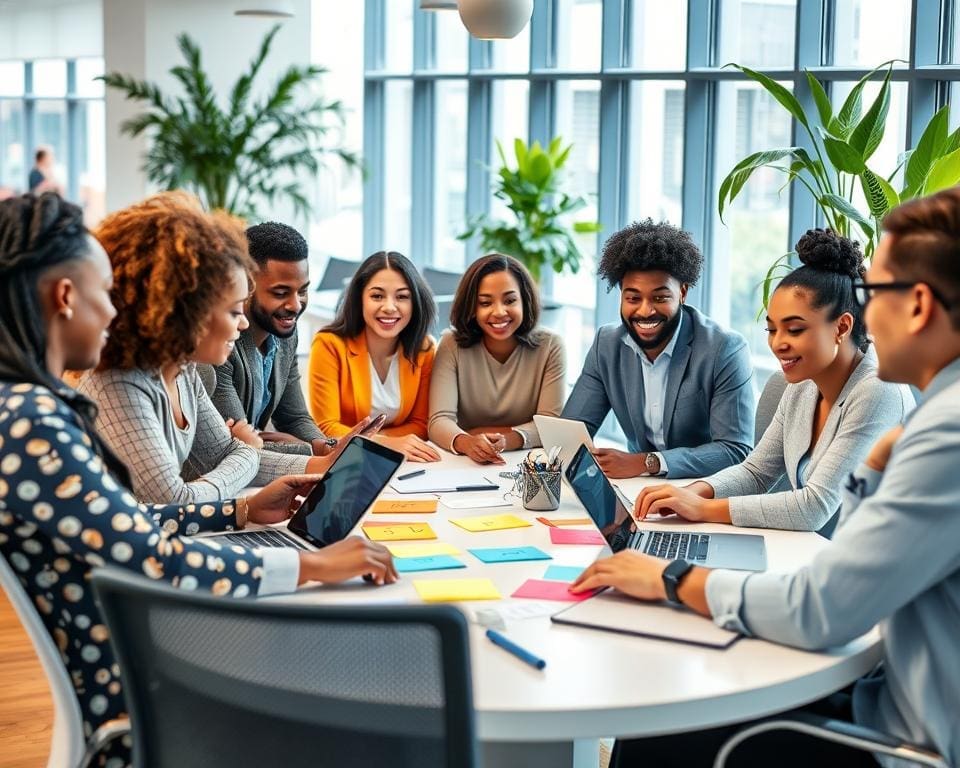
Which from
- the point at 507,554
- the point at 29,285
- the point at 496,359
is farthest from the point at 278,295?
the point at 29,285

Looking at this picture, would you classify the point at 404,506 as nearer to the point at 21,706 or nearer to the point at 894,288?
the point at 894,288

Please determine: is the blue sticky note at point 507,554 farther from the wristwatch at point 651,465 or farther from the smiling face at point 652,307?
the smiling face at point 652,307

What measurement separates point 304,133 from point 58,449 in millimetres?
7311

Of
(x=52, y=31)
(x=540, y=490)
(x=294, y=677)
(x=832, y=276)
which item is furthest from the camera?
(x=52, y=31)

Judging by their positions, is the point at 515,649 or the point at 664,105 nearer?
the point at 515,649

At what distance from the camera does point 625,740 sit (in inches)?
87.5

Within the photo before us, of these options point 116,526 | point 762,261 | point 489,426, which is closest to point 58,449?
point 116,526

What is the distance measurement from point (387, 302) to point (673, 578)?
6.55 feet

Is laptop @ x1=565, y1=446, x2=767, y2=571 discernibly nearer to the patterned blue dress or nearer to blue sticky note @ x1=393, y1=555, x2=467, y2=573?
blue sticky note @ x1=393, y1=555, x2=467, y2=573

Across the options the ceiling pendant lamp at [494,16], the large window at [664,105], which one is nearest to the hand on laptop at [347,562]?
the ceiling pendant lamp at [494,16]

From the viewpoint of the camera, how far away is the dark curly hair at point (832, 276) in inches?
114

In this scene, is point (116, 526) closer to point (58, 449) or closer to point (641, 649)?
point (58, 449)

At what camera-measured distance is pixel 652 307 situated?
3.57 meters

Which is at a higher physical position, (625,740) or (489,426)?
(489,426)
